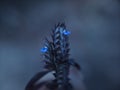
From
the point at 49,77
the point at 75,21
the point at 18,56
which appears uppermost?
the point at 75,21

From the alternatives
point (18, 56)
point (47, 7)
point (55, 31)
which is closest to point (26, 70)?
point (18, 56)

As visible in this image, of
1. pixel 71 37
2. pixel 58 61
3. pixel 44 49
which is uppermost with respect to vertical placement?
pixel 71 37

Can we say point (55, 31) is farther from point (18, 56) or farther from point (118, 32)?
point (118, 32)

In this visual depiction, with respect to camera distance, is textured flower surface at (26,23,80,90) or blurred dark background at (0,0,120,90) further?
blurred dark background at (0,0,120,90)

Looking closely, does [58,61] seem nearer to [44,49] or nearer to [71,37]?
[44,49]

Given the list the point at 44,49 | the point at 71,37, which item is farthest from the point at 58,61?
the point at 71,37

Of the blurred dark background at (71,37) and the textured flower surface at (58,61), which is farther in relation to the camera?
the blurred dark background at (71,37)

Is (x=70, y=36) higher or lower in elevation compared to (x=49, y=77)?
higher
